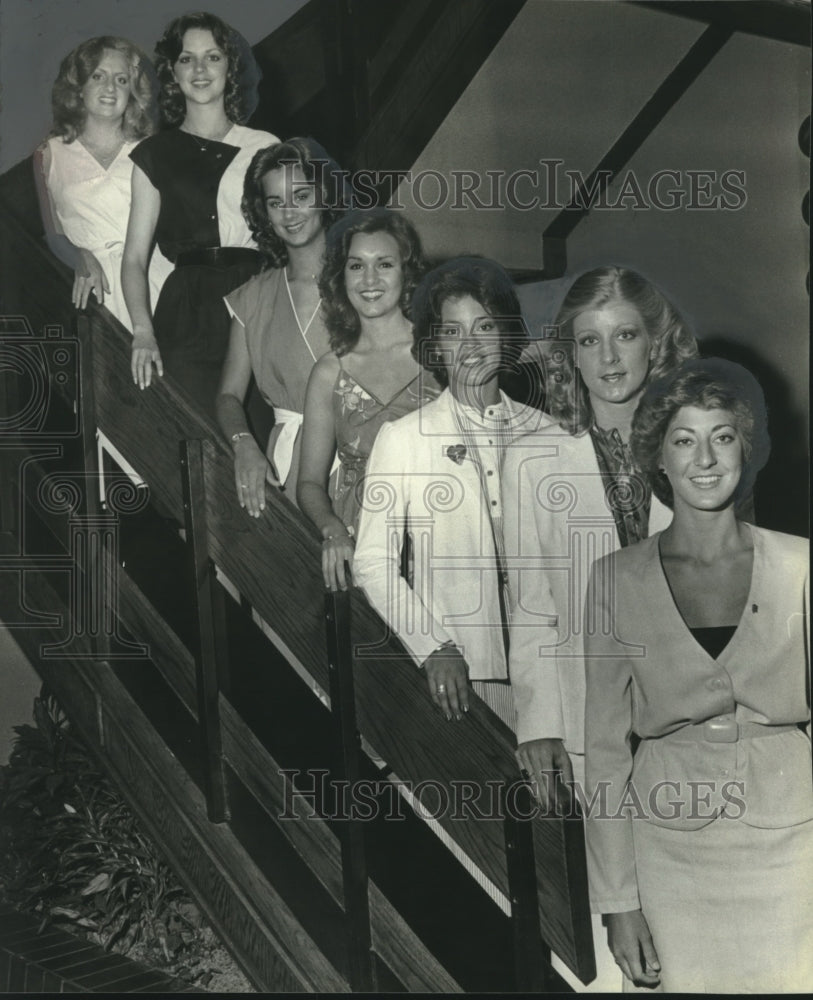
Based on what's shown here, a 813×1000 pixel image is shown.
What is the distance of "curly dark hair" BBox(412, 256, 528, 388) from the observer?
3.24 m

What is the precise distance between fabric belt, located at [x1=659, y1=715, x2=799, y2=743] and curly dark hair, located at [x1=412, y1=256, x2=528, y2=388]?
1083 millimetres

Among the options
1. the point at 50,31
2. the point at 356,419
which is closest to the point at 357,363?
the point at 356,419

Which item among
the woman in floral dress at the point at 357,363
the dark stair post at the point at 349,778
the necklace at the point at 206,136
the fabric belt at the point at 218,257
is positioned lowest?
the dark stair post at the point at 349,778

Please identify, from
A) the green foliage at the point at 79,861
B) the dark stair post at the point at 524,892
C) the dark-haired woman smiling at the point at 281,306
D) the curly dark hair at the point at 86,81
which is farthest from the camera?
the green foliage at the point at 79,861

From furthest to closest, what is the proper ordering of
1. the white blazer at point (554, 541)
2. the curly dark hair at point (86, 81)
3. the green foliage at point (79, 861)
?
the green foliage at point (79, 861) → the curly dark hair at point (86, 81) → the white blazer at point (554, 541)

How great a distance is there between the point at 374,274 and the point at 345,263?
0.09m

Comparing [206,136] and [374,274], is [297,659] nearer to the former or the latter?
[374,274]

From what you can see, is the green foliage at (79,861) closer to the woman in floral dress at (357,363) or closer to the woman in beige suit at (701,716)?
the woman in floral dress at (357,363)

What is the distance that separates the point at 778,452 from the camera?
3223 mm

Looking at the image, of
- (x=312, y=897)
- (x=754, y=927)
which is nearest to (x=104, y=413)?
(x=312, y=897)

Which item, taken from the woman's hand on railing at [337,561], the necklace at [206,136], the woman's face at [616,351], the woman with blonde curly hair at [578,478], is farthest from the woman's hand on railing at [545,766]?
the necklace at [206,136]

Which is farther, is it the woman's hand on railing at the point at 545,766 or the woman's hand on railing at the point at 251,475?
the woman's hand on railing at the point at 251,475

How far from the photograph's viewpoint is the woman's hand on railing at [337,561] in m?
3.23

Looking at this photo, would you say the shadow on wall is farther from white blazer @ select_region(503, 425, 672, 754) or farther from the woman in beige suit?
white blazer @ select_region(503, 425, 672, 754)
